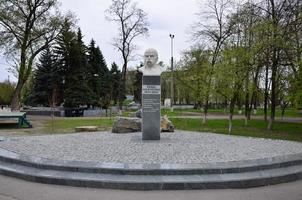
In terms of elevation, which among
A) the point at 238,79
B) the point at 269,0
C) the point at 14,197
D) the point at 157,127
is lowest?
the point at 14,197

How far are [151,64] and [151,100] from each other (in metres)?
1.26

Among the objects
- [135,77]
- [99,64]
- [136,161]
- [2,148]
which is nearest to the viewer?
[136,161]

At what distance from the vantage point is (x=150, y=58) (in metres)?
13.4

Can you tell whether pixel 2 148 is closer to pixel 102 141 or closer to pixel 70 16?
pixel 102 141

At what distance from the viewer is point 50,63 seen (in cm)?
4694

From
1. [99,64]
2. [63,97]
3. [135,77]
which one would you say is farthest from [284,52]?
[135,77]

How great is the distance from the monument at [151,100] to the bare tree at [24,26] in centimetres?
2355

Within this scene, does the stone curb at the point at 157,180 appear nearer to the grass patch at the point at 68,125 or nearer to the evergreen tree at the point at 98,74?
the grass patch at the point at 68,125

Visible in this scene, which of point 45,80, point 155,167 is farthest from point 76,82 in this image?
point 155,167

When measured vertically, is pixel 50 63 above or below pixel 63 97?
above

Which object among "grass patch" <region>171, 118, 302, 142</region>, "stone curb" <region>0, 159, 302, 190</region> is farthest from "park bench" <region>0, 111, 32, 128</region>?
"stone curb" <region>0, 159, 302, 190</region>

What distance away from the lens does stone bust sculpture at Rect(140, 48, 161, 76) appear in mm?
13266

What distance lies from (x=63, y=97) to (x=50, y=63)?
4.74 metres

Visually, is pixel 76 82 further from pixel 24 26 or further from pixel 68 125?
pixel 68 125
